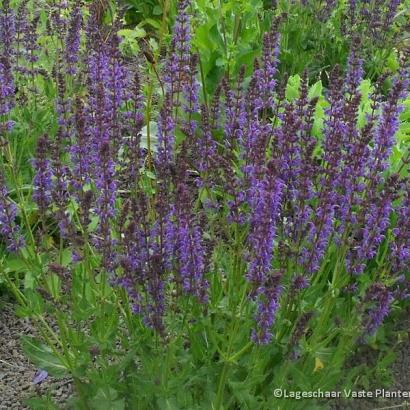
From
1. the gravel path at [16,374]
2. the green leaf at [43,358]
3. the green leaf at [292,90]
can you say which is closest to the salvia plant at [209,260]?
the green leaf at [43,358]

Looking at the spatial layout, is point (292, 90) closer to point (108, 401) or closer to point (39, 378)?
point (39, 378)

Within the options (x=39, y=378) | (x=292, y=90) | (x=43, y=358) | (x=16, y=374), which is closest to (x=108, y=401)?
(x=43, y=358)

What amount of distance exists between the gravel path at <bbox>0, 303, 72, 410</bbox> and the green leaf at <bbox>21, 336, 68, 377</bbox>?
0.27m

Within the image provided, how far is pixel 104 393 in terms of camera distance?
2.93m

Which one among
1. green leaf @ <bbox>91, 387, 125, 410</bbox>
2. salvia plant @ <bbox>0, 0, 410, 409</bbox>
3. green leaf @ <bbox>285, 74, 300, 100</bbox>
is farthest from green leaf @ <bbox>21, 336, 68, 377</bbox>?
green leaf @ <bbox>285, 74, 300, 100</bbox>

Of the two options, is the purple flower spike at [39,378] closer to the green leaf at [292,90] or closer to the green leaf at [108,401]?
the green leaf at [108,401]

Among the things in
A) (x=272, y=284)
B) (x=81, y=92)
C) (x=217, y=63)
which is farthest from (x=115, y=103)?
(x=217, y=63)

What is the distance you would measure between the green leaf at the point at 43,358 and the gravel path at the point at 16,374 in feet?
0.87

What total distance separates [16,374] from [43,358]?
0.73m

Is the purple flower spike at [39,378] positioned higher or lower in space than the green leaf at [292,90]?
lower

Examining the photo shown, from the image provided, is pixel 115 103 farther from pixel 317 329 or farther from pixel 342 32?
pixel 342 32

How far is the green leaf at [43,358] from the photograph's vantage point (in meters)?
3.04

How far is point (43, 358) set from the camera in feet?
10.1

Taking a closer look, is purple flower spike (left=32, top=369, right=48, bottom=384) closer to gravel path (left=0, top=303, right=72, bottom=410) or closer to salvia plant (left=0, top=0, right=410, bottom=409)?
gravel path (left=0, top=303, right=72, bottom=410)
